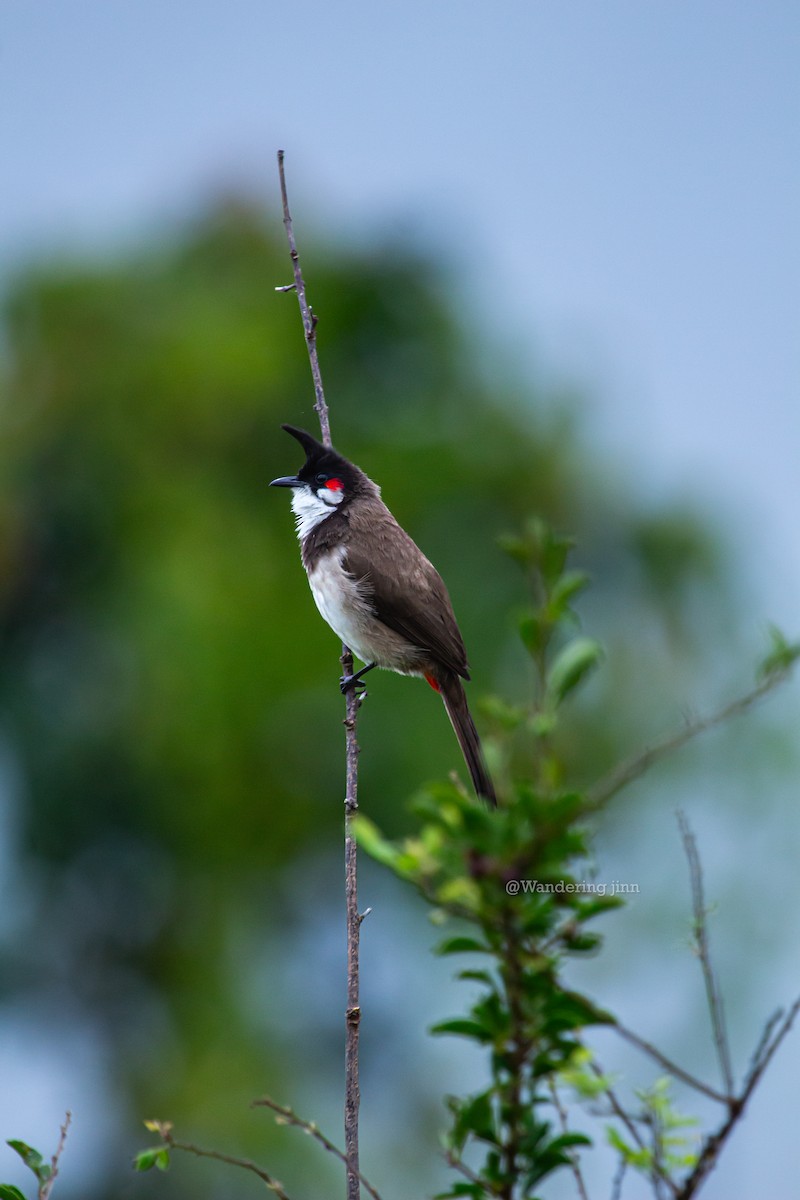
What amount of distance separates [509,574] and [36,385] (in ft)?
18.8

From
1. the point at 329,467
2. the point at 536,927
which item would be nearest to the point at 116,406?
the point at 329,467

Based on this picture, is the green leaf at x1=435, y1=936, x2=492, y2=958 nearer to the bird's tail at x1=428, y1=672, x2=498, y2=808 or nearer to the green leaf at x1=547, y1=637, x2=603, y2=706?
the green leaf at x1=547, y1=637, x2=603, y2=706

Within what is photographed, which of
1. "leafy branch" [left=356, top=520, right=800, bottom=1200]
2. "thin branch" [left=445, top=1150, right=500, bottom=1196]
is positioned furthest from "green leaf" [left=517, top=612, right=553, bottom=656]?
"thin branch" [left=445, top=1150, right=500, bottom=1196]

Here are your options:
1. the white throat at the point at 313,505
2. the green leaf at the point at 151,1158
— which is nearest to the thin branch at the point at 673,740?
the green leaf at the point at 151,1158

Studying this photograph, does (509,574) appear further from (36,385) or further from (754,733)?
(36,385)

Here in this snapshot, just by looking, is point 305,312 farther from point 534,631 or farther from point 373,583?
point 534,631

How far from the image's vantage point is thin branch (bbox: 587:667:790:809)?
124cm

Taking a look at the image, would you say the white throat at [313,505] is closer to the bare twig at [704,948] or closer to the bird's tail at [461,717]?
the bird's tail at [461,717]

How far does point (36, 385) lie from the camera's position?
14.2 meters

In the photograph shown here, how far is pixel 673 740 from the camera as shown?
1256 millimetres

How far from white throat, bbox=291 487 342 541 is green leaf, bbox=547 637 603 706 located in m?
3.12

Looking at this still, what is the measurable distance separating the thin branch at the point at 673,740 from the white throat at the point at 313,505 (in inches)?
124

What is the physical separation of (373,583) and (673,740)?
3.05 meters

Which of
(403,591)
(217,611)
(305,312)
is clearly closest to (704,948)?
(305,312)
